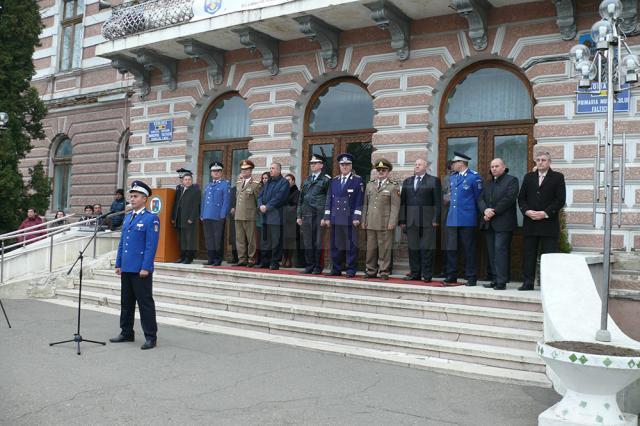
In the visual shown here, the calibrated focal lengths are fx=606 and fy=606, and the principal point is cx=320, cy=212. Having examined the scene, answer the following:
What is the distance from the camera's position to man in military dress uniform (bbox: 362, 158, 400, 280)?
950cm

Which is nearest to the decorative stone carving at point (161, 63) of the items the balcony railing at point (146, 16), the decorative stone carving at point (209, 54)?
the balcony railing at point (146, 16)

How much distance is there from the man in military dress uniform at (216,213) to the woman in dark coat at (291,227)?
1206 millimetres

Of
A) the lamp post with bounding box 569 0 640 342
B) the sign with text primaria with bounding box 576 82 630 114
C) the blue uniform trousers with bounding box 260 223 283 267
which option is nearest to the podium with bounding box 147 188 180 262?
the blue uniform trousers with bounding box 260 223 283 267

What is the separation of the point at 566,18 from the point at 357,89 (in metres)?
4.02

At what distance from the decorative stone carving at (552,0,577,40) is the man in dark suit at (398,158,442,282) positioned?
299cm

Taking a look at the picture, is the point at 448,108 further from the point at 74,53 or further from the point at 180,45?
the point at 74,53

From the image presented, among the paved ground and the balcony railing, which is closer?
the paved ground

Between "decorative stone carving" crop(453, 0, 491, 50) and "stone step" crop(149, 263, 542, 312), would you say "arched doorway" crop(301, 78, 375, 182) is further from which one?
"stone step" crop(149, 263, 542, 312)

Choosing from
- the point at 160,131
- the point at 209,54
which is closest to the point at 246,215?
the point at 209,54

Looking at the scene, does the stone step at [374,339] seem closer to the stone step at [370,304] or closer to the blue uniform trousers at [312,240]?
the stone step at [370,304]

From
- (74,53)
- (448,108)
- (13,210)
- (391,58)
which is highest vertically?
(74,53)

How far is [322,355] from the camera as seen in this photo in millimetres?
A: 7215

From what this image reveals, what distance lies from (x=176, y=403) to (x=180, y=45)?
9.59m

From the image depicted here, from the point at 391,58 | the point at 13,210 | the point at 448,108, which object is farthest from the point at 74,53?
the point at 448,108
